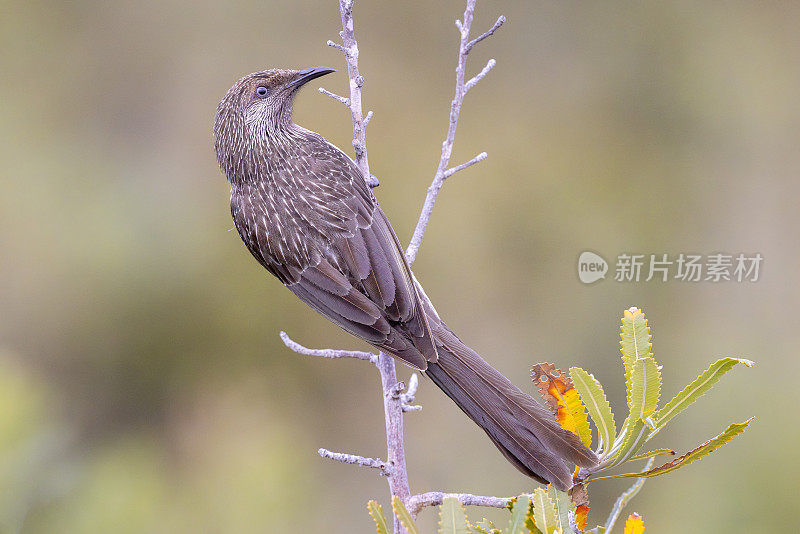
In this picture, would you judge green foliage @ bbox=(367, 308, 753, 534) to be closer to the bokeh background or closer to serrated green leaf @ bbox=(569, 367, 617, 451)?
serrated green leaf @ bbox=(569, 367, 617, 451)

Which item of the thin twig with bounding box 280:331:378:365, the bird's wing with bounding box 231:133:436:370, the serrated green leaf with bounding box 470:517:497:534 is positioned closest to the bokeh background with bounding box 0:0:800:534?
the bird's wing with bounding box 231:133:436:370

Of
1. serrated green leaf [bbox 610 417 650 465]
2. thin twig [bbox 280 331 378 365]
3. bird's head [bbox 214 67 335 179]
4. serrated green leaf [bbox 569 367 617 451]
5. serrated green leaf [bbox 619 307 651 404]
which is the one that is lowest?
thin twig [bbox 280 331 378 365]

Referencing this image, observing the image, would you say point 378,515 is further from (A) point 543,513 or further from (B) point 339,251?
(B) point 339,251

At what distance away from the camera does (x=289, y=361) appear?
527 centimetres

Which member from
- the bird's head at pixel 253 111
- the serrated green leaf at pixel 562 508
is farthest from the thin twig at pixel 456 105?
the serrated green leaf at pixel 562 508

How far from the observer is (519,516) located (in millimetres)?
1094

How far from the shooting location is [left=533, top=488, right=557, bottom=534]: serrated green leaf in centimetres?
108

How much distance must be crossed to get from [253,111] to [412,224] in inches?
110

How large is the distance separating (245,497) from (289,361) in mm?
1619

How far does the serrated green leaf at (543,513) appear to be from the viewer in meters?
1.08

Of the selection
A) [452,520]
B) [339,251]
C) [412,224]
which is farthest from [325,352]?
[412,224]

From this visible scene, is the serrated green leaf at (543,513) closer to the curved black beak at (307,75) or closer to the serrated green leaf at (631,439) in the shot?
the serrated green leaf at (631,439)

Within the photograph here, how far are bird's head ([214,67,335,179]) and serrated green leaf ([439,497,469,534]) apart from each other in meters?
1.57

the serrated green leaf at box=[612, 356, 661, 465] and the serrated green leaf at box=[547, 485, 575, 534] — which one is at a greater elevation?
the serrated green leaf at box=[612, 356, 661, 465]
